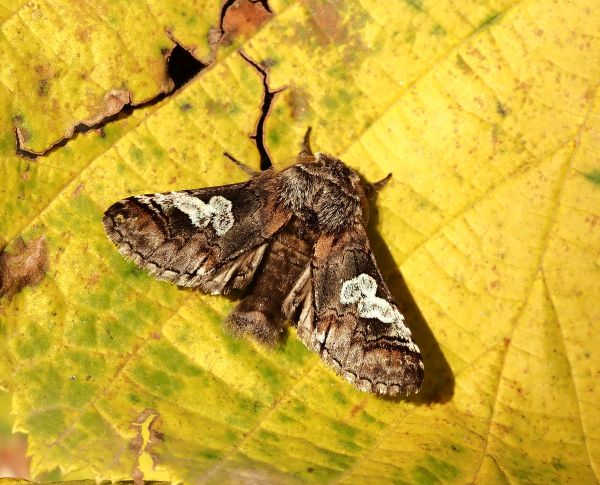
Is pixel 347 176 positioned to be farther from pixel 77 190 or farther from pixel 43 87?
pixel 43 87

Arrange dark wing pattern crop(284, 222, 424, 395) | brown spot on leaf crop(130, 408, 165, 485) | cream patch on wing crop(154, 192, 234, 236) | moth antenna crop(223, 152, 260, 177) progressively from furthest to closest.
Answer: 1. moth antenna crop(223, 152, 260, 177)
2. cream patch on wing crop(154, 192, 234, 236)
3. dark wing pattern crop(284, 222, 424, 395)
4. brown spot on leaf crop(130, 408, 165, 485)

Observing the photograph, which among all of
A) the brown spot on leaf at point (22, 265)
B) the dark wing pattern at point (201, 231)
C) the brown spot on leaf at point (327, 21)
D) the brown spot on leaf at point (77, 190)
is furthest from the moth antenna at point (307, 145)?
the brown spot on leaf at point (22, 265)

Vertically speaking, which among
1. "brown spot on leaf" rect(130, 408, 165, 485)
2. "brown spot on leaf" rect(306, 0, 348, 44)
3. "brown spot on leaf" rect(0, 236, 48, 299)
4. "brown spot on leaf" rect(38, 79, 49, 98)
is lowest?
"brown spot on leaf" rect(130, 408, 165, 485)

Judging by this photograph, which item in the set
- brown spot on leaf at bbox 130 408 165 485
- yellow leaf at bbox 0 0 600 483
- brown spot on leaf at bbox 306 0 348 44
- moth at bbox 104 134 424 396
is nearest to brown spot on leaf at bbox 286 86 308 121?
yellow leaf at bbox 0 0 600 483

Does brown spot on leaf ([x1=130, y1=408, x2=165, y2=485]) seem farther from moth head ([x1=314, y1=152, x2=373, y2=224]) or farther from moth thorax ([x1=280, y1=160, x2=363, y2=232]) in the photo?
moth head ([x1=314, y1=152, x2=373, y2=224])

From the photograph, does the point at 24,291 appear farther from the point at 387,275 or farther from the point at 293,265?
the point at 387,275

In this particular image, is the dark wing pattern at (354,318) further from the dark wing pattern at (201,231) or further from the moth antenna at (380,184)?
the dark wing pattern at (201,231)

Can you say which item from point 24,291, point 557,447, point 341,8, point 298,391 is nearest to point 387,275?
point 298,391
